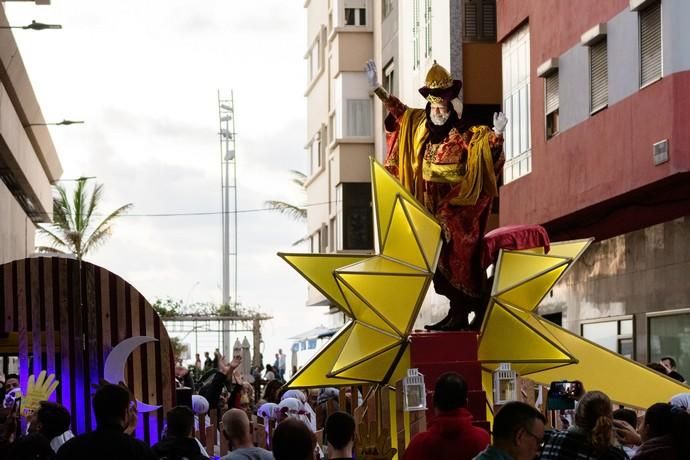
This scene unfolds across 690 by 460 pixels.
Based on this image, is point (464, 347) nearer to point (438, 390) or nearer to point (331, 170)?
point (438, 390)

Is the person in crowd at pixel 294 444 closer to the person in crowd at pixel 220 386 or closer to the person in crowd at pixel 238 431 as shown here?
the person in crowd at pixel 238 431

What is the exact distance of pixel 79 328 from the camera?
1562 cm

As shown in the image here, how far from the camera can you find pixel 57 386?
1532cm

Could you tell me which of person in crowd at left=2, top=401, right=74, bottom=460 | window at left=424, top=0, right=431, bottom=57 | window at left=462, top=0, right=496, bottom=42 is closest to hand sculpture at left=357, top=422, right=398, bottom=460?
person in crowd at left=2, top=401, right=74, bottom=460

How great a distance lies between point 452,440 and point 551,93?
18844mm

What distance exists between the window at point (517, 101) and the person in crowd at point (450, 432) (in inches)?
754

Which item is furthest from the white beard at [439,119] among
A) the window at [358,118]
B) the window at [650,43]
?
the window at [358,118]

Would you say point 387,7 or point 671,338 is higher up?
point 387,7

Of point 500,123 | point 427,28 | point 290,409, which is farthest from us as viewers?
point 427,28

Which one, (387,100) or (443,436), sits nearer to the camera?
(443,436)

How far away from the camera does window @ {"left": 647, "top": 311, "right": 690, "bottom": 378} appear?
2305 centimetres

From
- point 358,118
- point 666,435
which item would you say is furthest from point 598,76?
point 358,118

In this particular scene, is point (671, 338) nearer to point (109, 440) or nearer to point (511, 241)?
point (511, 241)

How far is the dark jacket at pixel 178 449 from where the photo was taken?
9.59 metres
